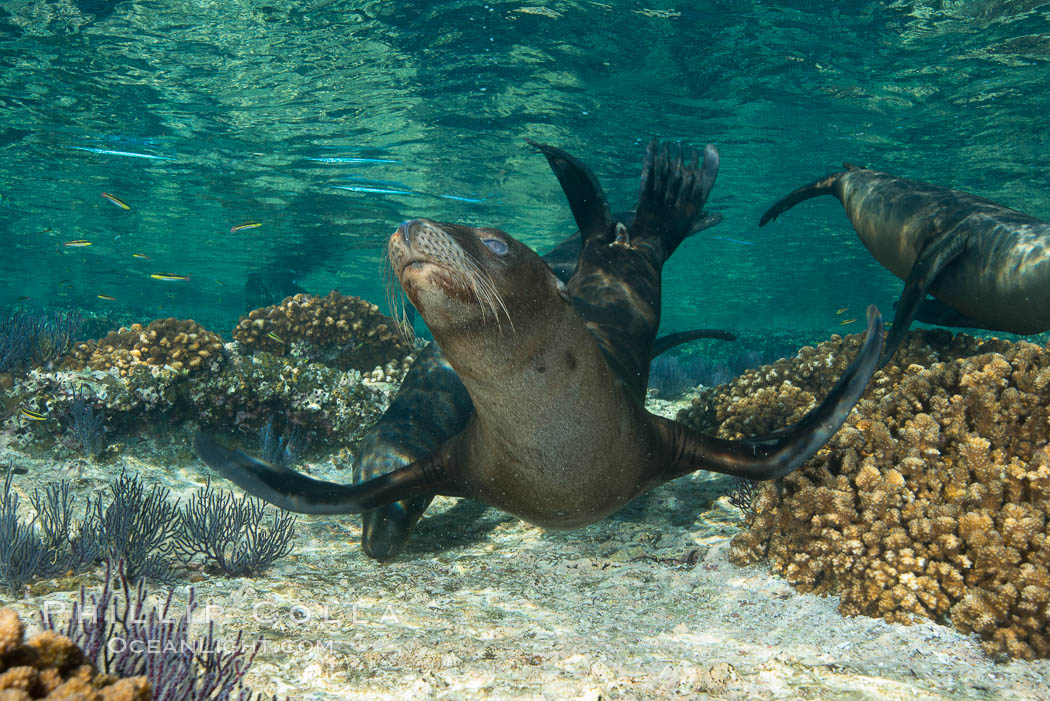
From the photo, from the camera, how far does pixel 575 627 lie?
336 centimetres

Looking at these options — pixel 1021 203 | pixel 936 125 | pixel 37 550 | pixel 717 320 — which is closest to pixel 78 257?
pixel 37 550

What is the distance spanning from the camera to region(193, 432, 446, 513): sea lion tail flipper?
12.6 feet

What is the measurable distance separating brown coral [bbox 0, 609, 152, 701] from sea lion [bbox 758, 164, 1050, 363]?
18.4 ft

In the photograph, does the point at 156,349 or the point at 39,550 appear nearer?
the point at 39,550

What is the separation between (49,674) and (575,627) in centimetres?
268

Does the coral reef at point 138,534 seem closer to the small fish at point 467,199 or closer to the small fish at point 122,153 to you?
the small fish at point 122,153

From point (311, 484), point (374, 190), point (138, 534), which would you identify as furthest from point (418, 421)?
point (374, 190)

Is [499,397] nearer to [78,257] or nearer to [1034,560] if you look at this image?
[1034,560]

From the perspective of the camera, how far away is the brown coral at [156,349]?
7.78 metres

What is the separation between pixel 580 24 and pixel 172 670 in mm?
13712

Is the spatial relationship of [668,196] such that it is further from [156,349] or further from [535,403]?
[156,349]

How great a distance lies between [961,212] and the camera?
6230mm

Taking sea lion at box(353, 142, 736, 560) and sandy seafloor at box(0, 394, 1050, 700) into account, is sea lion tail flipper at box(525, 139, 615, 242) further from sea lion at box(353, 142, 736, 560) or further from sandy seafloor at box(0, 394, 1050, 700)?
sandy seafloor at box(0, 394, 1050, 700)

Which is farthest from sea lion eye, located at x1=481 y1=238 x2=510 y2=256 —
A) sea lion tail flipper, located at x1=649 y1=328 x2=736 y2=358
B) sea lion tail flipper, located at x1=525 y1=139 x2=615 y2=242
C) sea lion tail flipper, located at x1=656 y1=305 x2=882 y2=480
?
sea lion tail flipper, located at x1=649 y1=328 x2=736 y2=358
